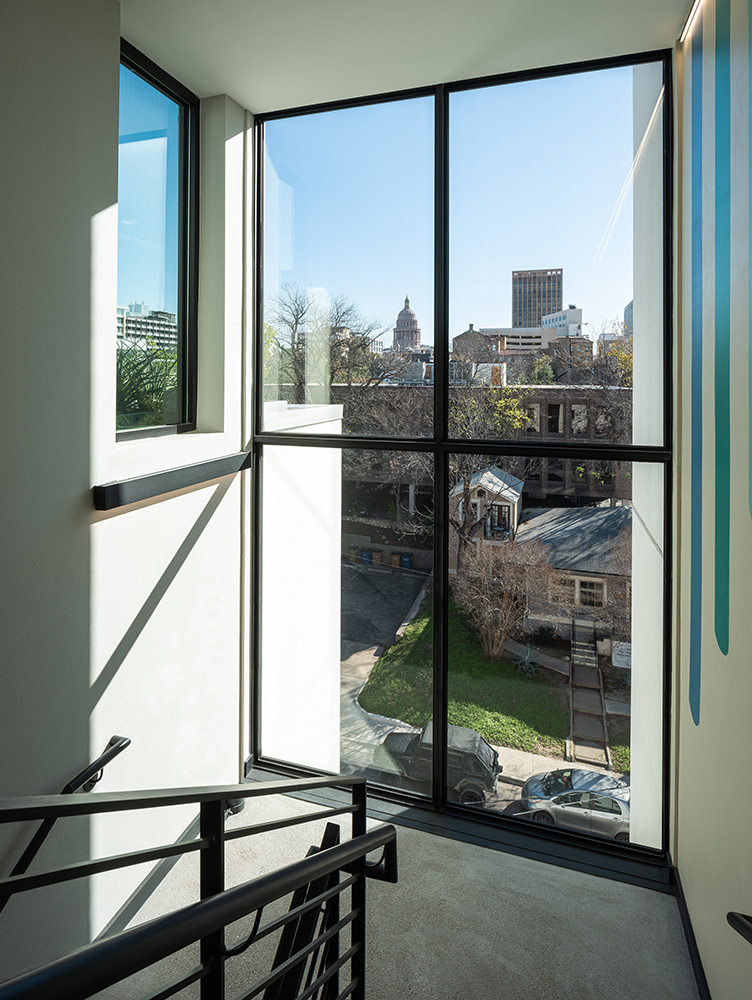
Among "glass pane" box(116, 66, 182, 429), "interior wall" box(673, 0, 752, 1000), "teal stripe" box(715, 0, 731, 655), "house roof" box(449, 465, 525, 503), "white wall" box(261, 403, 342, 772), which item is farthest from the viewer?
"white wall" box(261, 403, 342, 772)

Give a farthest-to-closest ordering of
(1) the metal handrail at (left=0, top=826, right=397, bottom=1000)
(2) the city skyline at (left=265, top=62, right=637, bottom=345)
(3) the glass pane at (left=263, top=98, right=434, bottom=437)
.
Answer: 1. (3) the glass pane at (left=263, top=98, right=434, bottom=437)
2. (2) the city skyline at (left=265, top=62, right=637, bottom=345)
3. (1) the metal handrail at (left=0, top=826, right=397, bottom=1000)

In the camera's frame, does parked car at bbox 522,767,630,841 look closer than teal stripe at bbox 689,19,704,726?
No

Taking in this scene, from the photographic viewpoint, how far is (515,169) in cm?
342

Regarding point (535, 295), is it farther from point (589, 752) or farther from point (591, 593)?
point (589, 752)

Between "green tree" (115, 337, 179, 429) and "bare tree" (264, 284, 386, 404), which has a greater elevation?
"bare tree" (264, 284, 386, 404)

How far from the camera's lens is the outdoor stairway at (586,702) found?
3.43 m

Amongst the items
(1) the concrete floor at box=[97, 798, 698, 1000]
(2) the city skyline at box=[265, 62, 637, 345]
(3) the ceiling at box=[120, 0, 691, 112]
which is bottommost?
(1) the concrete floor at box=[97, 798, 698, 1000]

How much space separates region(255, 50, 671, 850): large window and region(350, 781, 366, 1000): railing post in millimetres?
1721

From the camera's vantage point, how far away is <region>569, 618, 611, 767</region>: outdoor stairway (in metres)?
3.43

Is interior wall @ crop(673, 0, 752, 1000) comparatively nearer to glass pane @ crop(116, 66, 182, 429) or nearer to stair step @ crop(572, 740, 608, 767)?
stair step @ crop(572, 740, 608, 767)

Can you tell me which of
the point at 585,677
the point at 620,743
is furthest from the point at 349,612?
the point at 620,743

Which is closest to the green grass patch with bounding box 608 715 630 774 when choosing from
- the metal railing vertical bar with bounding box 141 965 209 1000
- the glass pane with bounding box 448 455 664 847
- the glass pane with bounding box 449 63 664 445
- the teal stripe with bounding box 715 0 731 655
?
the glass pane with bounding box 448 455 664 847

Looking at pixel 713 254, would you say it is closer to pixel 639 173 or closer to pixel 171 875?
pixel 639 173

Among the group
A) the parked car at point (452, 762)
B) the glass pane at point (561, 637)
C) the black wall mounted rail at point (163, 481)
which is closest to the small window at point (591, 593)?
the glass pane at point (561, 637)
